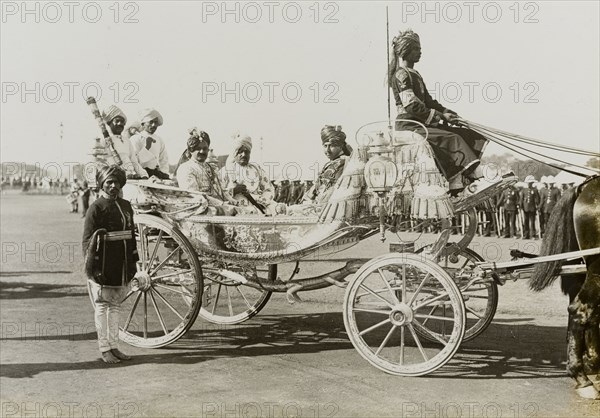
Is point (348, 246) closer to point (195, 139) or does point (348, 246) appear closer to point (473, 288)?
point (473, 288)

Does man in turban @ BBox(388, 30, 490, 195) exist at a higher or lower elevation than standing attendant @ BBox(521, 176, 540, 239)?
higher

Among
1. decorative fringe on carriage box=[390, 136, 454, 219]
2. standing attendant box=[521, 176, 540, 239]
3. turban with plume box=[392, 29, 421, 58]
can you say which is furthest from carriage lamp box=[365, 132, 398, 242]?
standing attendant box=[521, 176, 540, 239]

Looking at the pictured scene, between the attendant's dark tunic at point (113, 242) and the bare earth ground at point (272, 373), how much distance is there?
0.76 metres

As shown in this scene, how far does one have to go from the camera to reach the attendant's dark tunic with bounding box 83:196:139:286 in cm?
566

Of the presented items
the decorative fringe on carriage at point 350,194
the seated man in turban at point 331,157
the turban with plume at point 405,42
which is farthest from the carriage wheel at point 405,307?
the turban with plume at point 405,42

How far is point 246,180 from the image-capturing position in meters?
7.52

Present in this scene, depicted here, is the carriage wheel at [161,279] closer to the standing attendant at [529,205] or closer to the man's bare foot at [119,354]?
the man's bare foot at [119,354]

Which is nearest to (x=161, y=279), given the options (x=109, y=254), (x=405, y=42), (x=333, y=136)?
(x=109, y=254)

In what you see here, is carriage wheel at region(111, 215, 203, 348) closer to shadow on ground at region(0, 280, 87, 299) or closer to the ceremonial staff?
the ceremonial staff

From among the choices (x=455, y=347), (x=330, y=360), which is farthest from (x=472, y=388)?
(x=330, y=360)

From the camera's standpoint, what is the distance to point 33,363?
5574mm

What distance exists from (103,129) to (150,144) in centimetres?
92

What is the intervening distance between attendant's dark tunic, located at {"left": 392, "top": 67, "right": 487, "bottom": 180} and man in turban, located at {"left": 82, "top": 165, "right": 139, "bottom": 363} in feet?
8.32

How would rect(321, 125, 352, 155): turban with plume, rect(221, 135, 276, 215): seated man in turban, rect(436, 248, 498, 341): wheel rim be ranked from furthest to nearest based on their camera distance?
rect(221, 135, 276, 215): seated man in turban, rect(321, 125, 352, 155): turban with plume, rect(436, 248, 498, 341): wheel rim
